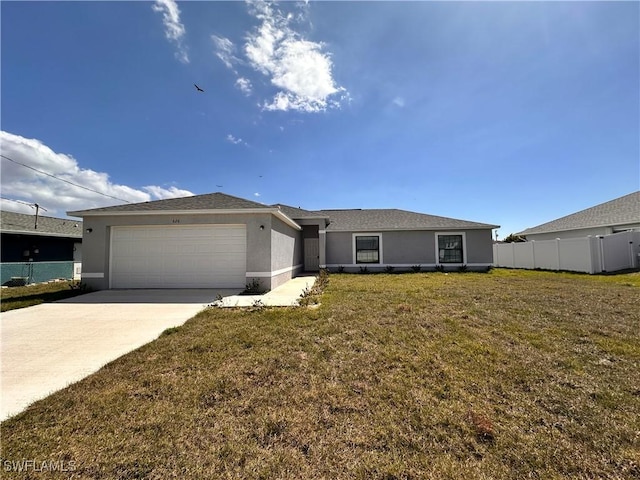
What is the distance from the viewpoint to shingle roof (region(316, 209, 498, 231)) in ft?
52.3

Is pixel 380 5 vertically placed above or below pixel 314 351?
above

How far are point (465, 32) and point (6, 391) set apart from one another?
14118mm

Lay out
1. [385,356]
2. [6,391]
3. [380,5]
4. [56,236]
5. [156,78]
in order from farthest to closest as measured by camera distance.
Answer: [56,236]
[156,78]
[380,5]
[385,356]
[6,391]

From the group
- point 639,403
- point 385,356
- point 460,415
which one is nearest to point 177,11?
point 385,356

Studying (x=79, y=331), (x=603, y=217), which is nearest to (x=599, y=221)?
(x=603, y=217)

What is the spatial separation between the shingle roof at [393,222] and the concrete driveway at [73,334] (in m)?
9.90

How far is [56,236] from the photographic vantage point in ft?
51.3

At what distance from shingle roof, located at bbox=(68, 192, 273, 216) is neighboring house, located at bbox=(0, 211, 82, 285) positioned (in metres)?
5.70

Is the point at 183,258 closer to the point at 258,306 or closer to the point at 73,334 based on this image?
the point at 258,306

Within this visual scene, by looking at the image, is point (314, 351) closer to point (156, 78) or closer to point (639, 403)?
point (639, 403)

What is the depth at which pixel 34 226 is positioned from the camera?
1555cm

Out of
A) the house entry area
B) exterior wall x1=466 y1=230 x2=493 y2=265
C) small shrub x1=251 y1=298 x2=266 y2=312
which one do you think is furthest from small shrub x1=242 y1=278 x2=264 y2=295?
exterior wall x1=466 y1=230 x2=493 y2=265

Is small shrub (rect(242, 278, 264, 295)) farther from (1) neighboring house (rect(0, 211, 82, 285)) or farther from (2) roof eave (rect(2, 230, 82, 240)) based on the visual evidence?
(2) roof eave (rect(2, 230, 82, 240))

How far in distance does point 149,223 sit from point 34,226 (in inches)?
452
